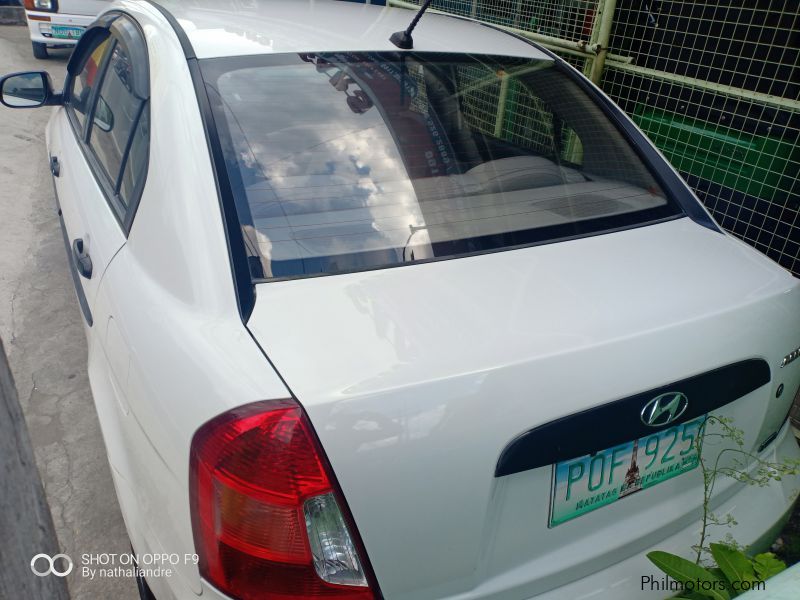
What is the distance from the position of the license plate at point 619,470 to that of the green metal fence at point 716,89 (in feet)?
4.40

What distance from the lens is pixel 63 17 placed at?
30.7 feet

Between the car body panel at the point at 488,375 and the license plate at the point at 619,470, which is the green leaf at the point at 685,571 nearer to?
the car body panel at the point at 488,375

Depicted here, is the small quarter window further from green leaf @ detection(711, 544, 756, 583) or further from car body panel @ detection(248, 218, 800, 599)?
green leaf @ detection(711, 544, 756, 583)

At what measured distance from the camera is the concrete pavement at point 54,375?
2240mm

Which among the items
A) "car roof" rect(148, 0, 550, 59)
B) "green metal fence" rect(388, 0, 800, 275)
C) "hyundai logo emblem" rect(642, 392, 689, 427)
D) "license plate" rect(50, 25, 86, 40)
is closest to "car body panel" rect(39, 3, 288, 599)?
"car roof" rect(148, 0, 550, 59)

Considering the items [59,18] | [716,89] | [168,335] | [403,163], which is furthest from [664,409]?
[59,18]

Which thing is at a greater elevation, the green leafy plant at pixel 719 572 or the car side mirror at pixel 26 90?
the car side mirror at pixel 26 90

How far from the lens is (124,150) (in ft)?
6.59

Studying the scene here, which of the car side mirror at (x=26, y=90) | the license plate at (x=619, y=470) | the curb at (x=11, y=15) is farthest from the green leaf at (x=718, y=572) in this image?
the curb at (x=11, y=15)

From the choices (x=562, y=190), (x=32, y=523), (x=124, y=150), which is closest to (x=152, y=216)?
(x=124, y=150)

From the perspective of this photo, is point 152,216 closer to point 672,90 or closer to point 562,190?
point 562,190

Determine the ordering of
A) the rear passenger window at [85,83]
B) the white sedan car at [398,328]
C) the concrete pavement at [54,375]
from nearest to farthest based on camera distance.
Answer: the white sedan car at [398,328] < the concrete pavement at [54,375] < the rear passenger window at [85,83]

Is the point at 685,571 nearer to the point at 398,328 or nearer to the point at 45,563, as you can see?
the point at 398,328

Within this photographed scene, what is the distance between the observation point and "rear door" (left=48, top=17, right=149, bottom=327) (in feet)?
6.22
